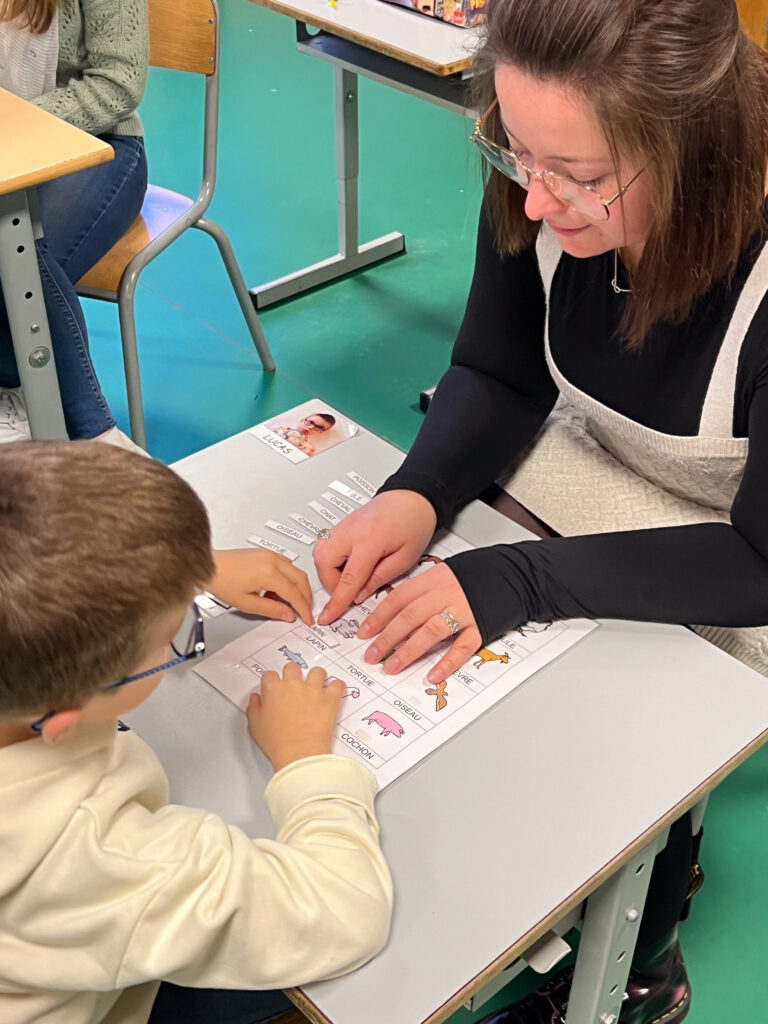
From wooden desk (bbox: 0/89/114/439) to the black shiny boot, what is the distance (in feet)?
3.59

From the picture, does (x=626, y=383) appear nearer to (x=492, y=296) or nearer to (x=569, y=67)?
(x=492, y=296)

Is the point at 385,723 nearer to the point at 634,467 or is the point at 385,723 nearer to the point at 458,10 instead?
the point at 634,467

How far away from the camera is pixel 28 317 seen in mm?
1610

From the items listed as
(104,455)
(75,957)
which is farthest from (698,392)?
(75,957)

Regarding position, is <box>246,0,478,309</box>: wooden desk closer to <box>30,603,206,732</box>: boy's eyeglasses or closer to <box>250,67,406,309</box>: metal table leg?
<box>250,67,406,309</box>: metal table leg

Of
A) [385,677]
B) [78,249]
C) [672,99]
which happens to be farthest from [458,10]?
[385,677]

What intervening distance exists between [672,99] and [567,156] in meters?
0.10

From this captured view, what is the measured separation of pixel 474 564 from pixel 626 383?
12.1 inches

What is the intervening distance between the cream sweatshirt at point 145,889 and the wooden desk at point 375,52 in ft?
5.01

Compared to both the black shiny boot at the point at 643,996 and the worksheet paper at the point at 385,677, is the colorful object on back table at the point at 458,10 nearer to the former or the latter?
the worksheet paper at the point at 385,677

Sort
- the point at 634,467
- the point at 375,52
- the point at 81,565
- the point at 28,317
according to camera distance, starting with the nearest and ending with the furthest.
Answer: the point at 81,565 → the point at 634,467 → the point at 28,317 → the point at 375,52

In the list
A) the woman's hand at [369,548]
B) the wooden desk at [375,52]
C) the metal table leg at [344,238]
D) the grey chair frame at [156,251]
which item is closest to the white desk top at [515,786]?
the woman's hand at [369,548]

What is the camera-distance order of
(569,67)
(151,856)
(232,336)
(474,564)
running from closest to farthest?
(151,856) < (569,67) < (474,564) < (232,336)

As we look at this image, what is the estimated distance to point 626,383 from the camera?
3.88 feet
